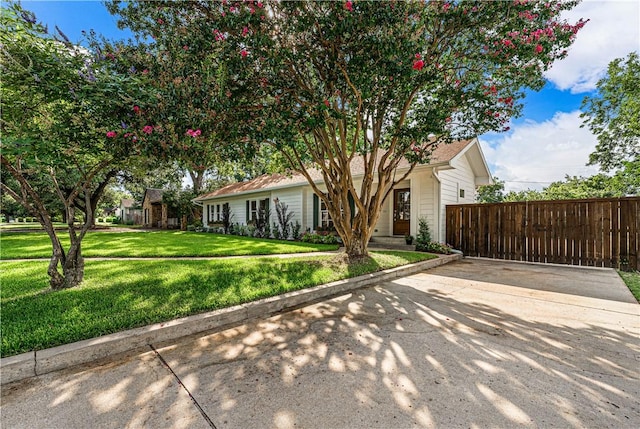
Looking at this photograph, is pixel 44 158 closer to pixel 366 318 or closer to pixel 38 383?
pixel 38 383

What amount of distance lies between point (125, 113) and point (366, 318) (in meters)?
4.14

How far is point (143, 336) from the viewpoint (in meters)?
2.76

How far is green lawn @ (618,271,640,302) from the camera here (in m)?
4.54

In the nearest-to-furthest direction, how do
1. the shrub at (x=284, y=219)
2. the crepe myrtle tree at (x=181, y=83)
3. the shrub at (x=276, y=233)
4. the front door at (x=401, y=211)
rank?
the crepe myrtle tree at (x=181, y=83)
the front door at (x=401, y=211)
the shrub at (x=284, y=219)
the shrub at (x=276, y=233)

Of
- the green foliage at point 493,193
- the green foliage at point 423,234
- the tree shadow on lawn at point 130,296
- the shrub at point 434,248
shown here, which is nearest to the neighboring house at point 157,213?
the tree shadow on lawn at point 130,296

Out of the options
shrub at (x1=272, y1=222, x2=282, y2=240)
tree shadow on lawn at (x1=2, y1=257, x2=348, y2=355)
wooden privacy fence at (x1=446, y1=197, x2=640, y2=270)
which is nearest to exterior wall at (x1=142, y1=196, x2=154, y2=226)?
shrub at (x1=272, y1=222, x2=282, y2=240)

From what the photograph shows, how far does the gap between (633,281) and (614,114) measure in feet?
42.6

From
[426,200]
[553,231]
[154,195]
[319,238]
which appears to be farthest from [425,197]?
[154,195]

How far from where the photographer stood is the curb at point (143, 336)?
7.38ft

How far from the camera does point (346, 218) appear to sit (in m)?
6.60

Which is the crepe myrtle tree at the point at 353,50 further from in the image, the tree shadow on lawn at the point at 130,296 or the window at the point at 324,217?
the window at the point at 324,217

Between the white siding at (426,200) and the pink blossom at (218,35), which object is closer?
the pink blossom at (218,35)

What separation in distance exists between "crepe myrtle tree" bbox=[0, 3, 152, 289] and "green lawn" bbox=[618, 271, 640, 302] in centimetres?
797

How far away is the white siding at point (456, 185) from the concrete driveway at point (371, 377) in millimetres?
5998
